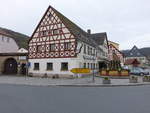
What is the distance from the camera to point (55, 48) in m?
30.6

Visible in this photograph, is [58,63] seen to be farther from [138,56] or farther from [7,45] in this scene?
[138,56]

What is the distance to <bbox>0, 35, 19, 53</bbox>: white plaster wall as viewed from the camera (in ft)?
130

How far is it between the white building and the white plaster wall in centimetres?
995

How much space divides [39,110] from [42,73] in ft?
77.6

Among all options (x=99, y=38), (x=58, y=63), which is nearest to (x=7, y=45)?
(x=58, y=63)

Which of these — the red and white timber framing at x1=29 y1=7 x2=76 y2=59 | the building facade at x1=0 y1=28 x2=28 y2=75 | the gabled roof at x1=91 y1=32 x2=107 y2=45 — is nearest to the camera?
the red and white timber framing at x1=29 y1=7 x2=76 y2=59

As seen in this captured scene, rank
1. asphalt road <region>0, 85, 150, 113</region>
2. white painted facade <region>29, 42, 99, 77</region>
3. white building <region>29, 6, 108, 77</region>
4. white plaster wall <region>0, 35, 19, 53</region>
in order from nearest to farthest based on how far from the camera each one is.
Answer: asphalt road <region>0, 85, 150, 113</region>
white painted facade <region>29, 42, 99, 77</region>
white building <region>29, 6, 108, 77</region>
white plaster wall <region>0, 35, 19, 53</region>

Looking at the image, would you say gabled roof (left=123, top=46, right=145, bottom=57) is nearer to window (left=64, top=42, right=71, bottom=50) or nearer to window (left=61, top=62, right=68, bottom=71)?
window (left=64, top=42, right=71, bottom=50)

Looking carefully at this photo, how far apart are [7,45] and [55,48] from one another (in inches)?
653

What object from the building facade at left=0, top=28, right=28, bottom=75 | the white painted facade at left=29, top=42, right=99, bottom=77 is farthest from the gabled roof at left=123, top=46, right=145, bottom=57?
the building facade at left=0, top=28, right=28, bottom=75

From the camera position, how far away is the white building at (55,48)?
29116 millimetres

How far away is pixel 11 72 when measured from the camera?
36.1 m

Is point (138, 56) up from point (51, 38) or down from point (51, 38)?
down

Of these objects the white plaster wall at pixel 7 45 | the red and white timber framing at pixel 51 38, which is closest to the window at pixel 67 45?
the red and white timber framing at pixel 51 38
